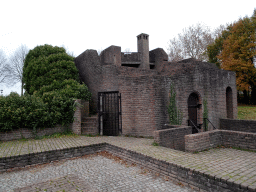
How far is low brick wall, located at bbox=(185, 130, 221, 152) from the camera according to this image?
5.89m

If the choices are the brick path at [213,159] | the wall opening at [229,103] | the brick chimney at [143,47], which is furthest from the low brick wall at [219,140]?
the brick chimney at [143,47]

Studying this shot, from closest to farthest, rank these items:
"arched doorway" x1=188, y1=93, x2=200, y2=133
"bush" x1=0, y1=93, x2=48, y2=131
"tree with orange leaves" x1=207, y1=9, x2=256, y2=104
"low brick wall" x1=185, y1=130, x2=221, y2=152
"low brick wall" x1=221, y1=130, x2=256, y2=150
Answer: "low brick wall" x1=185, y1=130, x2=221, y2=152 → "low brick wall" x1=221, y1=130, x2=256, y2=150 → "bush" x1=0, y1=93, x2=48, y2=131 → "arched doorway" x1=188, y1=93, x2=200, y2=133 → "tree with orange leaves" x1=207, y1=9, x2=256, y2=104

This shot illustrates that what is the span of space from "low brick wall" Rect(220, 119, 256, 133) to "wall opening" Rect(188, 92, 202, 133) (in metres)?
2.00

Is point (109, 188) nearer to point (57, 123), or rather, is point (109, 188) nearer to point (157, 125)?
point (157, 125)

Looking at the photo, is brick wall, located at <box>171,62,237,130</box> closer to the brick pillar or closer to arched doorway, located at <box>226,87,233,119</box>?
arched doorway, located at <box>226,87,233,119</box>

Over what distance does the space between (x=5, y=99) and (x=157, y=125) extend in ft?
23.9

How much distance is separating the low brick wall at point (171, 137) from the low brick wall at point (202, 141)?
3.59ft

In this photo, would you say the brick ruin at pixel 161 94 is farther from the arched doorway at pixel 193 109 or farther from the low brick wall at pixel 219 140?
the low brick wall at pixel 219 140

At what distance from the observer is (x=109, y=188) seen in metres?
4.21

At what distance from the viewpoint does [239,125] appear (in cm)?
995

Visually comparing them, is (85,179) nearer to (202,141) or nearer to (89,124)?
(202,141)

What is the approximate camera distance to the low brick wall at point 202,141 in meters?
5.89

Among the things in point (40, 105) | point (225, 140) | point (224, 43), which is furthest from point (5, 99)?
point (224, 43)

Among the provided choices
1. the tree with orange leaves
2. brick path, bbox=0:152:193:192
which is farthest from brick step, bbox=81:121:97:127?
the tree with orange leaves
